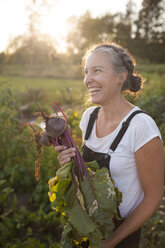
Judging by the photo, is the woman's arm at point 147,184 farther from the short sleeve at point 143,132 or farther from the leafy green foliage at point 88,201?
the leafy green foliage at point 88,201

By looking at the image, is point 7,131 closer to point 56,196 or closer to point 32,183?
point 32,183

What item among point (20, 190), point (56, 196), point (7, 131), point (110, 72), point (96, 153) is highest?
point (110, 72)

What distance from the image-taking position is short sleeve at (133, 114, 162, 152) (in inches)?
52.7

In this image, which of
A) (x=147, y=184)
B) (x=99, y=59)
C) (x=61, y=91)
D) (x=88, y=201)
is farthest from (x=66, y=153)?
(x=61, y=91)

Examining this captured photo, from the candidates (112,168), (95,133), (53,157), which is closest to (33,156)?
(53,157)

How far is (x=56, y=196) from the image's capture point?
1.29 metres

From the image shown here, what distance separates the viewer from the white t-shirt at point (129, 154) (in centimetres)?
136

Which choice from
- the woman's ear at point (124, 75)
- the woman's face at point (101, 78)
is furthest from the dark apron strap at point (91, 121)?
the woman's ear at point (124, 75)

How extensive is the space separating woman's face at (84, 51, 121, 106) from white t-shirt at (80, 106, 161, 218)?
0.70 feet

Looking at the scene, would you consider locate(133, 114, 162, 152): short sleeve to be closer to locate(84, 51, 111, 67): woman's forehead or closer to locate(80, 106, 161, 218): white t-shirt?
locate(80, 106, 161, 218): white t-shirt

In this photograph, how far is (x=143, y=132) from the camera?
4.43 ft

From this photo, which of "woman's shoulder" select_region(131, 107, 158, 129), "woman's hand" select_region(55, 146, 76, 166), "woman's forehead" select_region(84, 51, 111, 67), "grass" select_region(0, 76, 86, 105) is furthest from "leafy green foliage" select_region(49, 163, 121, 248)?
"woman's forehead" select_region(84, 51, 111, 67)

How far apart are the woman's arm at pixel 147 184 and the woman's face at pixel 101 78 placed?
0.46 metres

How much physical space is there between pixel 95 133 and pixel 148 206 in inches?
23.9
